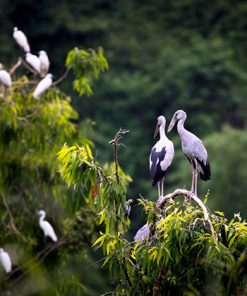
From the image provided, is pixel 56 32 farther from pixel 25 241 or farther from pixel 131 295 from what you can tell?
pixel 131 295

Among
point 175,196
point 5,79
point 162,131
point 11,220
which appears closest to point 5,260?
point 11,220

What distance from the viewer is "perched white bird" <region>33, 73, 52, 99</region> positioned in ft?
31.1

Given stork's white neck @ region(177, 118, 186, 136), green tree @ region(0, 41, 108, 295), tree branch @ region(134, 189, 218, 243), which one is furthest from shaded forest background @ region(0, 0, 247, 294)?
tree branch @ region(134, 189, 218, 243)

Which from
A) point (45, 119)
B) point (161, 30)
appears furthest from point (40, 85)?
point (161, 30)

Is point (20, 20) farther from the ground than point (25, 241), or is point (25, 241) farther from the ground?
point (25, 241)

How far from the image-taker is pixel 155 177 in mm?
6934

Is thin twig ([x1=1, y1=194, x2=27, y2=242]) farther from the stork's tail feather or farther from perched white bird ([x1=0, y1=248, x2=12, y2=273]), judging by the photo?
the stork's tail feather

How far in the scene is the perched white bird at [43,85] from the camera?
31.1 feet

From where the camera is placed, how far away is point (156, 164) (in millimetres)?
6863

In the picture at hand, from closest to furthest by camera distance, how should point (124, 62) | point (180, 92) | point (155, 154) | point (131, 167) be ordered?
point (155, 154), point (131, 167), point (180, 92), point (124, 62)

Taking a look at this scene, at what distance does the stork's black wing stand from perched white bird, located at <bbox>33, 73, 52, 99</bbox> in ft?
9.08

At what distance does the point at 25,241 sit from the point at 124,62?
79.1 feet

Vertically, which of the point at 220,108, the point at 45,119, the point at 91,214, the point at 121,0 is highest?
the point at 45,119

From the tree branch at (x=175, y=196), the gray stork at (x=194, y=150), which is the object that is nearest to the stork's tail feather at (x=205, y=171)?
the gray stork at (x=194, y=150)
